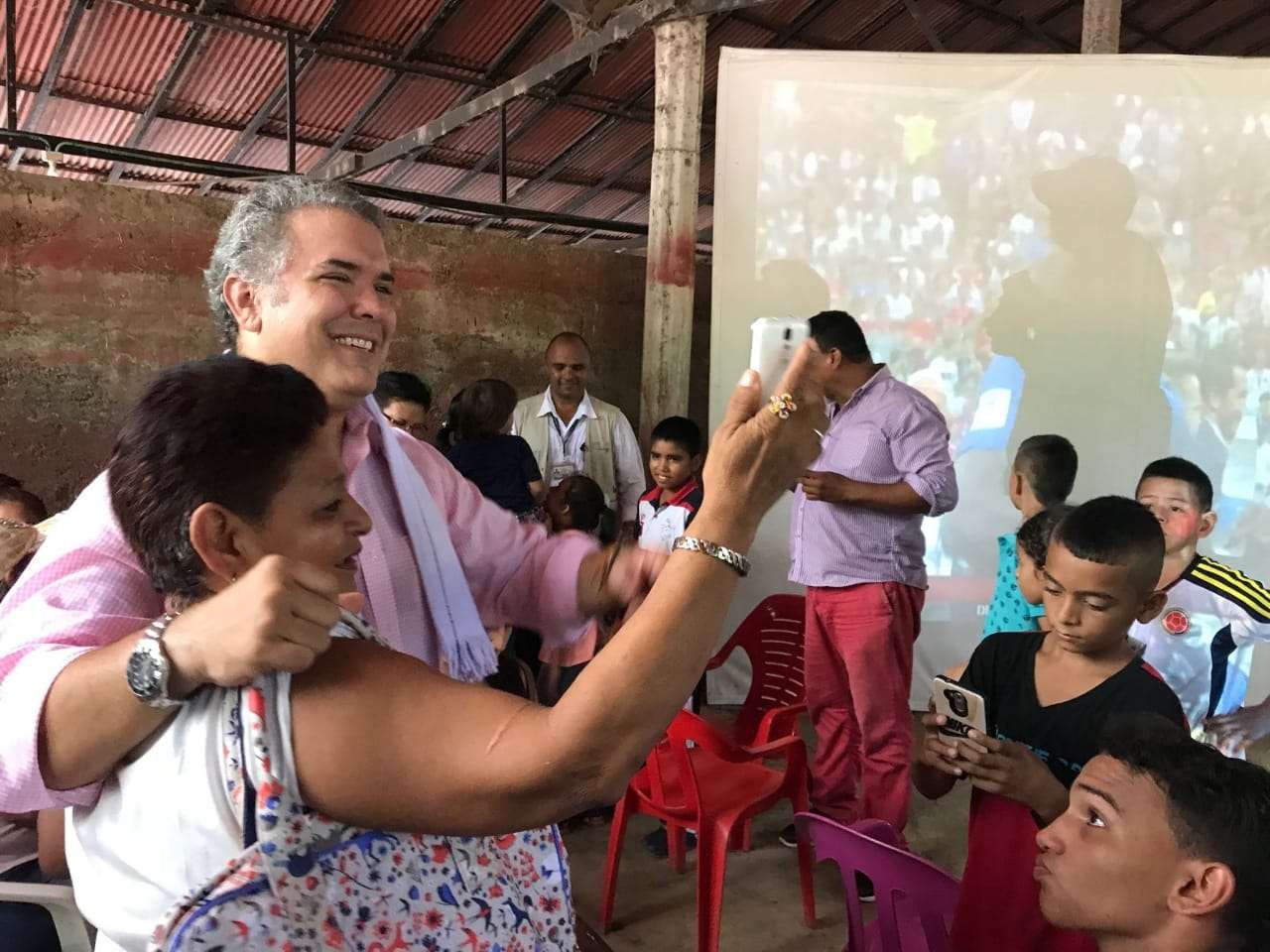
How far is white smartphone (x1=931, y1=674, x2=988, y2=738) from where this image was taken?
1.44 metres

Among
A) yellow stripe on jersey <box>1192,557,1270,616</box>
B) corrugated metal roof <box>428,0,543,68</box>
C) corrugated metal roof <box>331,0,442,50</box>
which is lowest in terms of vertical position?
yellow stripe on jersey <box>1192,557,1270,616</box>

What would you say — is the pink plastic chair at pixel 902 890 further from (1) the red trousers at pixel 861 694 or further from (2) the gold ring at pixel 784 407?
(1) the red trousers at pixel 861 694

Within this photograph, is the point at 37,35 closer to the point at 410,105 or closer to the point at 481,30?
the point at 410,105

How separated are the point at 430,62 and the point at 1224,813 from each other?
6.77m

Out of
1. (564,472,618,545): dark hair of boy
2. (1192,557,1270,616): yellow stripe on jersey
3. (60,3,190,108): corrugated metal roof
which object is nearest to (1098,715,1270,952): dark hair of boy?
(1192,557,1270,616): yellow stripe on jersey

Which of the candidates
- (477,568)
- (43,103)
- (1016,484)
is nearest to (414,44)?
(43,103)

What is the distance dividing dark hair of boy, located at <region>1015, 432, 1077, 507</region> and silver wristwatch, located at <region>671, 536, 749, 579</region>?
2.24 m

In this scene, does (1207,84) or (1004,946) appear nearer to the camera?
(1004,946)

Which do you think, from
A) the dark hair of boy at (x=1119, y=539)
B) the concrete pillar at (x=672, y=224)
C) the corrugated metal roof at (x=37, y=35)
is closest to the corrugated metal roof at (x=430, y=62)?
the corrugated metal roof at (x=37, y=35)

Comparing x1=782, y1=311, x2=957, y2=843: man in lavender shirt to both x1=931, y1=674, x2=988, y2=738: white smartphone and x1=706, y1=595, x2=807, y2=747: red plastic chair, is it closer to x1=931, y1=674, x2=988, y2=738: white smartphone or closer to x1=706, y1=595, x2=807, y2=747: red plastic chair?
x1=706, y1=595, x2=807, y2=747: red plastic chair

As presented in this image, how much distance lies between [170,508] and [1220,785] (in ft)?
4.31

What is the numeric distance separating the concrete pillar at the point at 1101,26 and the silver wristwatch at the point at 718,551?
15.3 feet

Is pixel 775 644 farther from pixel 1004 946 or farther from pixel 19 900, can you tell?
pixel 19 900

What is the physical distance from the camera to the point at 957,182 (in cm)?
414
